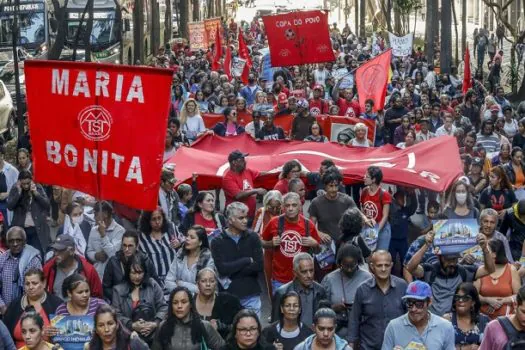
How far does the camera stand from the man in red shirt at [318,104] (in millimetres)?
20109

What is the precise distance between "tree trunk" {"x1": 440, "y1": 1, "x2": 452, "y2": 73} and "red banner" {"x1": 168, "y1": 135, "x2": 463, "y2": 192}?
15176 millimetres

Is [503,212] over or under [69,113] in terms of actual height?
under

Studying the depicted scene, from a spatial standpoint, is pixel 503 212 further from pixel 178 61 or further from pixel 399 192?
pixel 178 61

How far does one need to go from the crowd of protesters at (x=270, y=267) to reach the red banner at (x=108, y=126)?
1.32 ft

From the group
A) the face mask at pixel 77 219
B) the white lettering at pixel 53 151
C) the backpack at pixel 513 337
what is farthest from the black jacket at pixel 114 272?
the backpack at pixel 513 337

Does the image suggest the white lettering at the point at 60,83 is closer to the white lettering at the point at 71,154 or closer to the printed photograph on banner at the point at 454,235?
the white lettering at the point at 71,154

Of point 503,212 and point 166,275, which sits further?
point 503,212

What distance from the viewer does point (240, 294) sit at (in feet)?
32.6

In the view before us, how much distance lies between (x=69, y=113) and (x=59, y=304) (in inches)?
59.2

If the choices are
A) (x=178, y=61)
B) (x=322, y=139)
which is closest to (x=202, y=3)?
(x=178, y=61)

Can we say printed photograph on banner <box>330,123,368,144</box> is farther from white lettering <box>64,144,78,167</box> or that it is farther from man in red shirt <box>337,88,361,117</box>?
white lettering <box>64,144,78,167</box>

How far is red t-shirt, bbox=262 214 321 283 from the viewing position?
10570 millimetres

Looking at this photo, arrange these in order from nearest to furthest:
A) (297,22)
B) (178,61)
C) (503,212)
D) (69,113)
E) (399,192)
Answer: (69,113) < (503,212) < (399,192) < (297,22) < (178,61)

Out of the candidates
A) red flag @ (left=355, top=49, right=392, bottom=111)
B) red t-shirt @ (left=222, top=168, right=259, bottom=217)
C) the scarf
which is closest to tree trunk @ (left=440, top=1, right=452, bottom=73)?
red flag @ (left=355, top=49, right=392, bottom=111)
